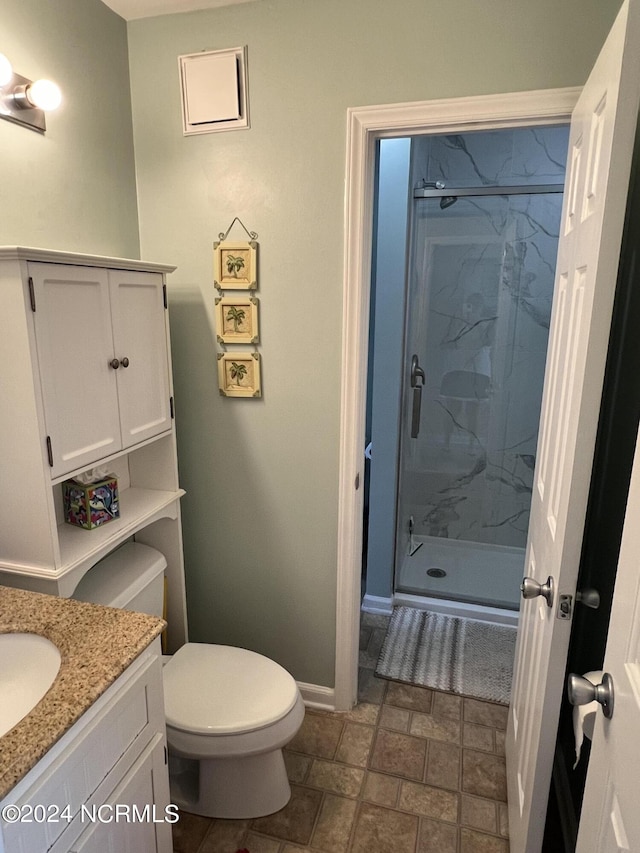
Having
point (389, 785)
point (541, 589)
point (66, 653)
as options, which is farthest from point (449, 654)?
point (66, 653)

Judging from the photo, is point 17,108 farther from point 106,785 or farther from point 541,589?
point 541,589

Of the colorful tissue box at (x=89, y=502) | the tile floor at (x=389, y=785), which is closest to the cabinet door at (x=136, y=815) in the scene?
the tile floor at (x=389, y=785)

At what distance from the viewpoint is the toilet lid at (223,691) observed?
1.53m

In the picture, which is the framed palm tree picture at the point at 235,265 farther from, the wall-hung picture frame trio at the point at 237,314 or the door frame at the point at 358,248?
the door frame at the point at 358,248

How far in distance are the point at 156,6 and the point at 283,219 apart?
73 centimetres

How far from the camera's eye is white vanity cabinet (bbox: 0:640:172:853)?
0.90 m

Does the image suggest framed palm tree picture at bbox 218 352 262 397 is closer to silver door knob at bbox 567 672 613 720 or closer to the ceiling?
the ceiling

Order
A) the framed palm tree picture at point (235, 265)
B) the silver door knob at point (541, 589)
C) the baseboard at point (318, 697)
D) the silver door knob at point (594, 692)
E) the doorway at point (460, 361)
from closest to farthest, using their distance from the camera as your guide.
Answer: the silver door knob at point (594, 692)
the silver door knob at point (541, 589)
the framed palm tree picture at point (235, 265)
the baseboard at point (318, 697)
the doorway at point (460, 361)

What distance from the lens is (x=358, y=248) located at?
1.73 m

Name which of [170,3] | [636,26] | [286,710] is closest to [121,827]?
[286,710]

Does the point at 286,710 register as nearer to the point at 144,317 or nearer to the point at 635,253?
the point at 144,317

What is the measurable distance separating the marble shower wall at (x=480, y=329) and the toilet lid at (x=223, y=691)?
128 cm

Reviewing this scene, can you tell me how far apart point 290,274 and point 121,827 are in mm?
1531
